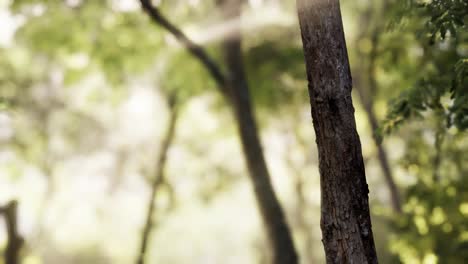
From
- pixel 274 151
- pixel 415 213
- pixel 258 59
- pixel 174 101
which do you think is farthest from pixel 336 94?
pixel 274 151

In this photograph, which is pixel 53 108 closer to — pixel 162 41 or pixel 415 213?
pixel 162 41

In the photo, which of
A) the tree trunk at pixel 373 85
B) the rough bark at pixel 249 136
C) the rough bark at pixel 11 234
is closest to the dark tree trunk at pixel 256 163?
the rough bark at pixel 249 136

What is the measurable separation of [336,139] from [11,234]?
736 centimetres

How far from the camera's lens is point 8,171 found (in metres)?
18.5

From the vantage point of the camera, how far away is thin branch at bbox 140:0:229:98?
8719 mm

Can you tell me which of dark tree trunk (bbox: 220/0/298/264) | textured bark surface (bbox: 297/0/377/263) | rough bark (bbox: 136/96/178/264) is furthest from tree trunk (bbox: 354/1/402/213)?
textured bark surface (bbox: 297/0/377/263)

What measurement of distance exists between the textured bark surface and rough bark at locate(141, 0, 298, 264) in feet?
16.5

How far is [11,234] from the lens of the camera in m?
9.64

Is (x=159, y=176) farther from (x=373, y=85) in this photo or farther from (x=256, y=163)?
(x=373, y=85)

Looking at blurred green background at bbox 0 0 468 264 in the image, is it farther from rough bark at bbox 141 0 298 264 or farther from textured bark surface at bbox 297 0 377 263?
textured bark surface at bbox 297 0 377 263

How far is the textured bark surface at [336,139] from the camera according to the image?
13.5ft

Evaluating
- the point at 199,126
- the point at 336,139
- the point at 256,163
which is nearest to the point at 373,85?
the point at 256,163

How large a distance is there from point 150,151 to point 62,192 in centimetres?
702

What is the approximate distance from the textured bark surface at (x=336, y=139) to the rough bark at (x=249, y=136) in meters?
5.03
